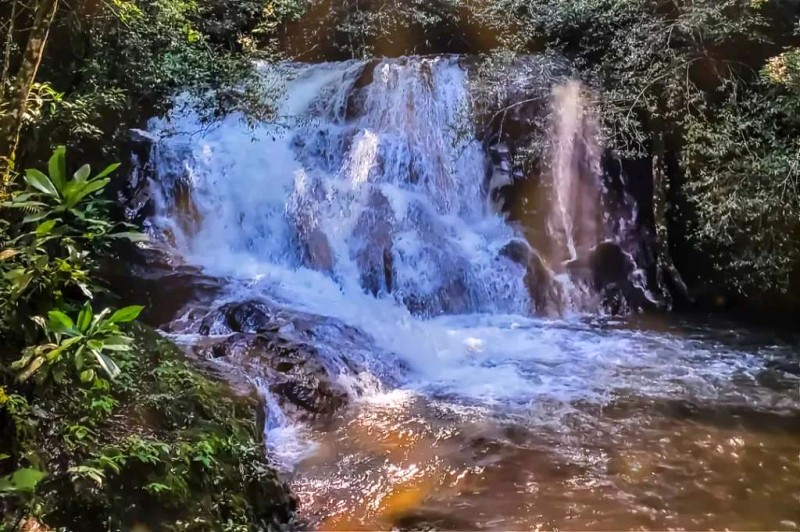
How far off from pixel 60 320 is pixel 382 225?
7.84m

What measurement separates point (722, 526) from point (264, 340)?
460 cm

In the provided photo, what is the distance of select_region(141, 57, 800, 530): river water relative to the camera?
184 inches

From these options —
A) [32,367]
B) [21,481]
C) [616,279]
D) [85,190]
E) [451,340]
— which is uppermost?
[85,190]

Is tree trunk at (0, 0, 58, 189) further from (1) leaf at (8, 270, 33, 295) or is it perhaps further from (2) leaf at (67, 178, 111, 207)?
(1) leaf at (8, 270, 33, 295)

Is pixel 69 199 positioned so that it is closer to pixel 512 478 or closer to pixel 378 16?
pixel 512 478

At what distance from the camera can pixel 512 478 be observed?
4.88 m

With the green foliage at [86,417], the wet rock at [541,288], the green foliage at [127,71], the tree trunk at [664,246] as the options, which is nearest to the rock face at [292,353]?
the green foliage at [86,417]

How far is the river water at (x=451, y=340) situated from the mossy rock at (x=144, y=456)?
2.77 ft

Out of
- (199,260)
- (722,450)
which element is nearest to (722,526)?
(722,450)

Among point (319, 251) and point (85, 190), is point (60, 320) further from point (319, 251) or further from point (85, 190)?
point (319, 251)

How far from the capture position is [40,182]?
278 cm

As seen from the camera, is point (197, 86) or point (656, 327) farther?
point (656, 327)

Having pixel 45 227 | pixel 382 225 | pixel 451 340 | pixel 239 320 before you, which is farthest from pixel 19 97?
pixel 382 225

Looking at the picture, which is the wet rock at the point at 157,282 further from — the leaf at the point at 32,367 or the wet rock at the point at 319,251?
the leaf at the point at 32,367
